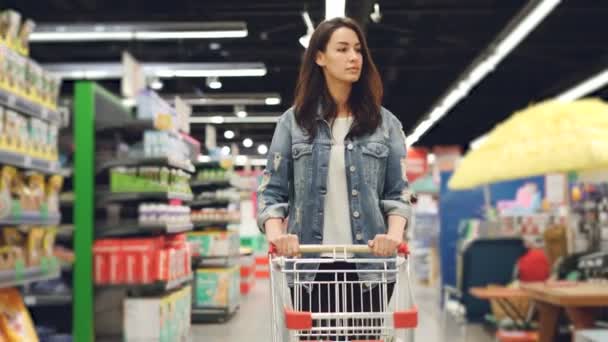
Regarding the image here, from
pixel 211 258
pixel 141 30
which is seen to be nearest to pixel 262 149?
pixel 141 30

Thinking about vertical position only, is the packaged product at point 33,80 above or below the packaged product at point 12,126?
above

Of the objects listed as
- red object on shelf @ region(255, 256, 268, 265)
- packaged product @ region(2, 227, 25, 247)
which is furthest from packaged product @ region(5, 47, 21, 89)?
red object on shelf @ region(255, 256, 268, 265)

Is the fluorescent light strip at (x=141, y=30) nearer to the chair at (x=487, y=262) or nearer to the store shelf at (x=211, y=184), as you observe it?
the store shelf at (x=211, y=184)

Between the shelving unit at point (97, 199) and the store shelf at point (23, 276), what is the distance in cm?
151

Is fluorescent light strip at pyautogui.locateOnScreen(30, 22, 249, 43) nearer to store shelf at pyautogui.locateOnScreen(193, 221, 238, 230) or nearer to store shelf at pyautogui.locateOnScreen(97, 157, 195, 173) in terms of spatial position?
store shelf at pyautogui.locateOnScreen(193, 221, 238, 230)

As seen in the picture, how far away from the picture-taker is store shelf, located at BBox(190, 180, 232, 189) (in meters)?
9.67

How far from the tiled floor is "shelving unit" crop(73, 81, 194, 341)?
1.44m

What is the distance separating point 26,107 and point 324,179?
8.52 ft

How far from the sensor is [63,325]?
643 centimetres

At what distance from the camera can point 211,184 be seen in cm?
1000

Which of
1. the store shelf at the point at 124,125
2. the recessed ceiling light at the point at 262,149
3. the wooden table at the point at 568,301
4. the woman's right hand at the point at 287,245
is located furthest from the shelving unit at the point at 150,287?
the recessed ceiling light at the point at 262,149

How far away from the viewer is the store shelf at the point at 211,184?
9672mm

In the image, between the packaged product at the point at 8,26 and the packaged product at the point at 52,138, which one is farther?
the packaged product at the point at 52,138

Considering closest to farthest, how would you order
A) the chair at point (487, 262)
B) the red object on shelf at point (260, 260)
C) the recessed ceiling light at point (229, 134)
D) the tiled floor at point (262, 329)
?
the tiled floor at point (262, 329), the chair at point (487, 262), the red object on shelf at point (260, 260), the recessed ceiling light at point (229, 134)
